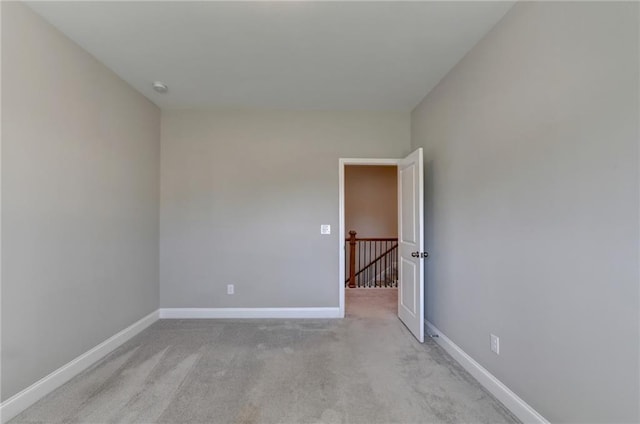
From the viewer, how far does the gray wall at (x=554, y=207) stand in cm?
122

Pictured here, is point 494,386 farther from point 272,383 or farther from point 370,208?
point 370,208

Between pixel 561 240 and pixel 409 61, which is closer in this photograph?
pixel 561 240

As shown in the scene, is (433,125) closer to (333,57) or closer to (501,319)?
(333,57)

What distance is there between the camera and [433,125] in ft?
9.92

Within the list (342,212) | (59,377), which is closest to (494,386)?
(342,212)

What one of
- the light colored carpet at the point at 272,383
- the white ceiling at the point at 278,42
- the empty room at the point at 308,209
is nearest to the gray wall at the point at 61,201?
the empty room at the point at 308,209

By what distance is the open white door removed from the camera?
2877 millimetres

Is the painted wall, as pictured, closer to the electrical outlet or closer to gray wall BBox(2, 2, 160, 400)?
gray wall BBox(2, 2, 160, 400)

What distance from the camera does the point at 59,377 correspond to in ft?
6.86

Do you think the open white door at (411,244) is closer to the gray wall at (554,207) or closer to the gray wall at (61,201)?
the gray wall at (554,207)

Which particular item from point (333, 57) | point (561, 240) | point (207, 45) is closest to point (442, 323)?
point (561, 240)

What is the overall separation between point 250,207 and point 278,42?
6.44 ft

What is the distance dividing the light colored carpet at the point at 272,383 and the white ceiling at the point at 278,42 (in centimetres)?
266

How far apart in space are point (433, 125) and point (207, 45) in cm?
231
